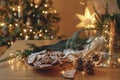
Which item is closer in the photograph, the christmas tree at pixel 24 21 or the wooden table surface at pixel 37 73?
the wooden table surface at pixel 37 73

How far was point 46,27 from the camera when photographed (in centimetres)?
331

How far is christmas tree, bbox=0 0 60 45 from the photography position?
3.19 meters

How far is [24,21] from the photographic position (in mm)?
3322

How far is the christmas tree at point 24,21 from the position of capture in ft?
10.5

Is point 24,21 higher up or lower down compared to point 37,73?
higher up

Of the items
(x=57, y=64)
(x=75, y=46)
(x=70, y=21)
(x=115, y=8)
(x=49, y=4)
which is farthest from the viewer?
(x=70, y=21)

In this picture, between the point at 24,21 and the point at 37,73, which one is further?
the point at 24,21

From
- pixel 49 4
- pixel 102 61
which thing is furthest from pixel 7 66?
pixel 49 4

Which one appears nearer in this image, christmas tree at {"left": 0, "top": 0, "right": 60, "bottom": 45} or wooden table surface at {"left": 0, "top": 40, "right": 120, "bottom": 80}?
wooden table surface at {"left": 0, "top": 40, "right": 120, "bottom": 80}

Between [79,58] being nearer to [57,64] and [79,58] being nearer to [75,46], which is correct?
[57,64]

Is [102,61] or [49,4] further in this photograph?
[49,4]

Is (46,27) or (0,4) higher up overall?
(0,4)

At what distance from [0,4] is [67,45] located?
6.41 ft

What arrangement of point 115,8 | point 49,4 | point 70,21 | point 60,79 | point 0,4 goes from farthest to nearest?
1. point 70,21
2. point 49,4
3. point 0,4
4. point 115,8
5. point 60,79
